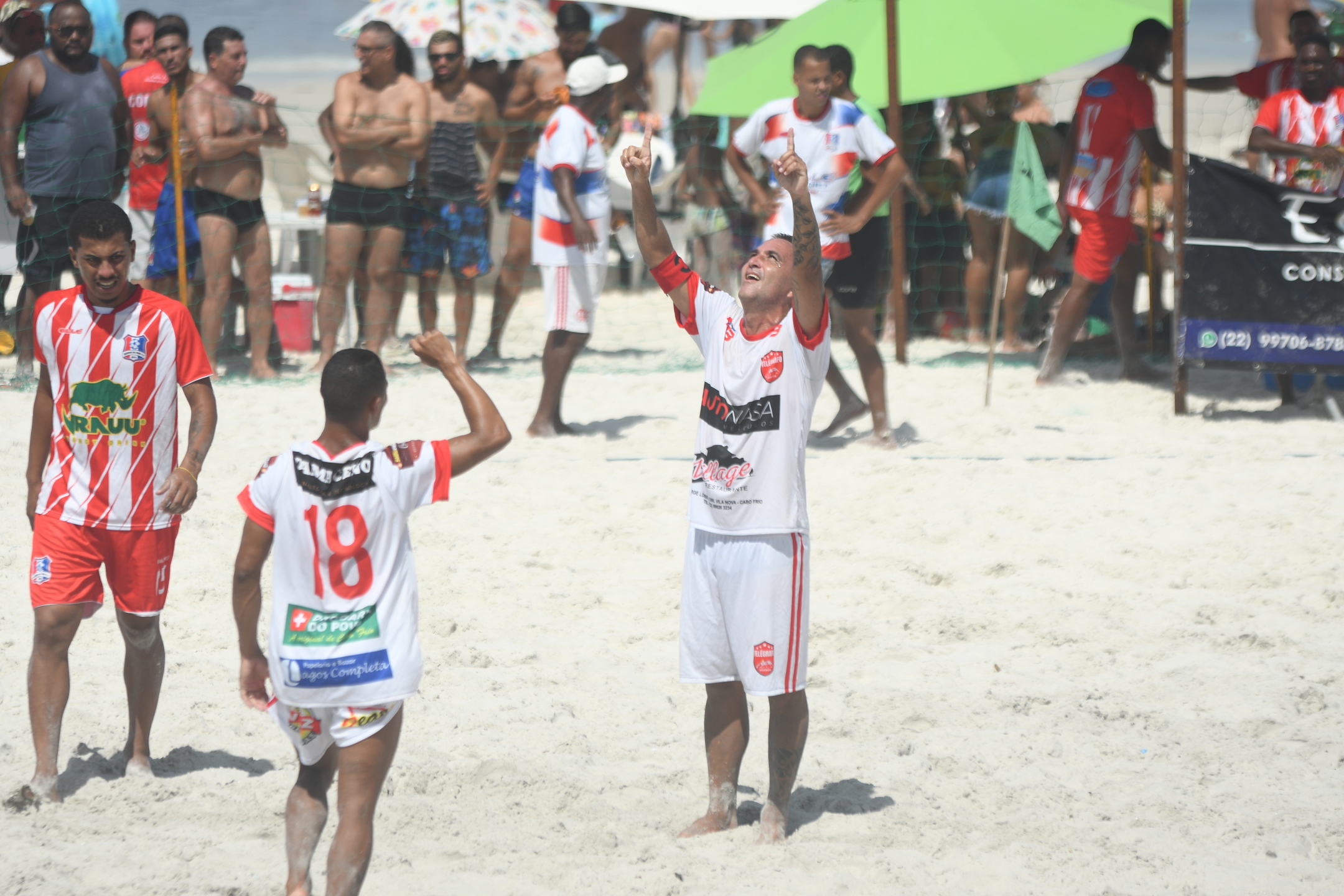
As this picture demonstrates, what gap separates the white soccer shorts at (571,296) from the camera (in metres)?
7.12

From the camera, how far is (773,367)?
342 centimetres

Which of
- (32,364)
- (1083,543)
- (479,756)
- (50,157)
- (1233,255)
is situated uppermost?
(50,157)

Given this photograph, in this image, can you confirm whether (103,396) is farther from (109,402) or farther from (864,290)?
(864,290)

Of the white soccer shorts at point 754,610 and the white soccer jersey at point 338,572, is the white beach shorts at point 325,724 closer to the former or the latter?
the white soccer jersey at point 338,572

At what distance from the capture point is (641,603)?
5262 millimetres

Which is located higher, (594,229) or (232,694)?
(594,229)

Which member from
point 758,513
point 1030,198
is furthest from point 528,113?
point 758,513

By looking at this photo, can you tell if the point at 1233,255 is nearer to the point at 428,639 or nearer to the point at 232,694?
the point at 428,639

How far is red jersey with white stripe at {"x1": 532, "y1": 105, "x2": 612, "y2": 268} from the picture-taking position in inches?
278

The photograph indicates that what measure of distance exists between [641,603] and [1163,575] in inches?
78.5

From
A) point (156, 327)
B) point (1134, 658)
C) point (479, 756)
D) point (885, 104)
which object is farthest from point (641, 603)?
point (885, 104)

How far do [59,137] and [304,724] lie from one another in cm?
596

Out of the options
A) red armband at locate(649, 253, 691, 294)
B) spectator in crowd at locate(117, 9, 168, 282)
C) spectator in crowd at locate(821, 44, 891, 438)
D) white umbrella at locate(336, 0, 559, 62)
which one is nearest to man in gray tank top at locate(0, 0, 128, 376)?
spectator in crowd at locate(117, 9, 168, 282)

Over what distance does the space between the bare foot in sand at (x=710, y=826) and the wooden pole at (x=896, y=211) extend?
5.55m
